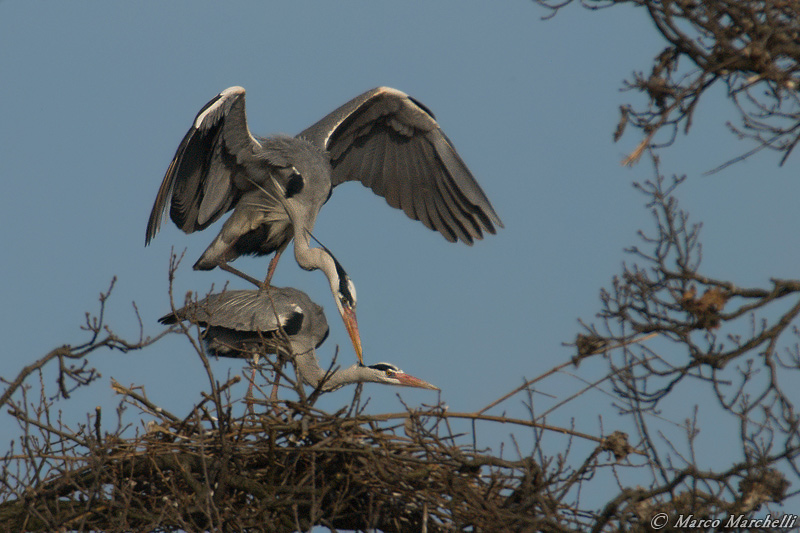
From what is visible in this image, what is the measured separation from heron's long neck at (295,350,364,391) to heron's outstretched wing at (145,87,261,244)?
1.44 meters

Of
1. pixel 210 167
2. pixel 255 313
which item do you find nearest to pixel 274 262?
pixel 210 167

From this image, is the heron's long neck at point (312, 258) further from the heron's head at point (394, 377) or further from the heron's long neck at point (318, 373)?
the heron's head at point (394, 377)

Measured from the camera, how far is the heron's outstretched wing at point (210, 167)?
6285 mm

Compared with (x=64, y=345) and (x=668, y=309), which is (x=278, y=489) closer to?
(x=64, y=345)

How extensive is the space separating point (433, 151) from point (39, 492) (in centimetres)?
470

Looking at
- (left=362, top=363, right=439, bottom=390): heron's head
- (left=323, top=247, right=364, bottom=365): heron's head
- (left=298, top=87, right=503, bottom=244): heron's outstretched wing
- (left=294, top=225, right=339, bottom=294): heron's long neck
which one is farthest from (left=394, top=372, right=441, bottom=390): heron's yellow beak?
(left=298, top=87, right=503, bottom=244): heron's outstretched wing

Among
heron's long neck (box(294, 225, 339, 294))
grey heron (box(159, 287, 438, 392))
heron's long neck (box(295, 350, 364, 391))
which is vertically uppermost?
heron's long neck (box(294, 225, 339, 294))

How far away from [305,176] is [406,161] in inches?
47.9

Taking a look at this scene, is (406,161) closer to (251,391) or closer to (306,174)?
(306,174)

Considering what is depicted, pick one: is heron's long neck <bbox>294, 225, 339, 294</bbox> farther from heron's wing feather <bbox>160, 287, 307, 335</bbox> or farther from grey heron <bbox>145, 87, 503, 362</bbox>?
heron's wing feather <bbox>160, 287, 307, 335</bbox>

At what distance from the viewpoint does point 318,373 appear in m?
5.88

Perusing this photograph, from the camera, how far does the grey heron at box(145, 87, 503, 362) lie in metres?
6.71

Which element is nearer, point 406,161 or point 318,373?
point 318,373

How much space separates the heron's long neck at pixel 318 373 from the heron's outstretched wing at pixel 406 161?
2284 mm
